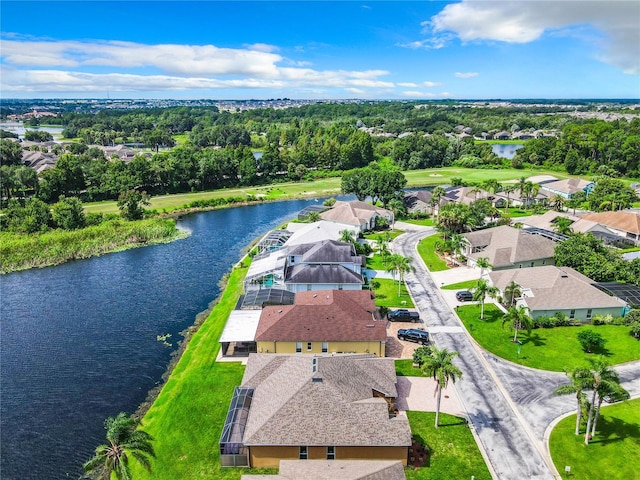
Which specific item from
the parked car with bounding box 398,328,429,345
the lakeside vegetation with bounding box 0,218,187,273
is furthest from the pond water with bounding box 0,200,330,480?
the parked car with bounding box 398,328,429,345

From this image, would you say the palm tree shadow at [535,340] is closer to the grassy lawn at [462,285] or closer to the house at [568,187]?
the grassy lawn at [462,285]

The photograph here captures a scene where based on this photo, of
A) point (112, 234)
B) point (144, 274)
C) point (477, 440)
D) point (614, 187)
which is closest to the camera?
point (477, 440)

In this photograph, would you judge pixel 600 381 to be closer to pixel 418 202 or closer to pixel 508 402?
pixel 508 402

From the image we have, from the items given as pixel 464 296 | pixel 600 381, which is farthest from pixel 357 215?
pixel 600 381

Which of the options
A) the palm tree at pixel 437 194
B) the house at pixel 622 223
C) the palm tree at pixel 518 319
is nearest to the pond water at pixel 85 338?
the palm tree at pixel 518 319

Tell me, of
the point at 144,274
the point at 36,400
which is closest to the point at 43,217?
the point at 144,274

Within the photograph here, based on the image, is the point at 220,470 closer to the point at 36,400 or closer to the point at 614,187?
the point at 36,400
